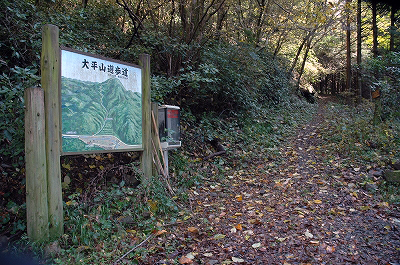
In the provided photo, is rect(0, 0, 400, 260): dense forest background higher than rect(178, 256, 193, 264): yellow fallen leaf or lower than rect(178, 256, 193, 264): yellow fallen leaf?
higher

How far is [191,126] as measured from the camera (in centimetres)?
840

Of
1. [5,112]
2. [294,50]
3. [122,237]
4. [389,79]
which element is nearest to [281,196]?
[122,237]

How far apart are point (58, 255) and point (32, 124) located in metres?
1.51

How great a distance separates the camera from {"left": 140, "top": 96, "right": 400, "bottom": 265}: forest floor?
3.56m

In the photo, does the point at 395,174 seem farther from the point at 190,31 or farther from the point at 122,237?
the point at 190,31

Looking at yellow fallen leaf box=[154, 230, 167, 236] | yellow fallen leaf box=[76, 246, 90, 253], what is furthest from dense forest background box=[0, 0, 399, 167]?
yellow fallen leaf box=[154, 230, 167, 236]

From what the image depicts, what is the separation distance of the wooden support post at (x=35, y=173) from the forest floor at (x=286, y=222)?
1261 mm

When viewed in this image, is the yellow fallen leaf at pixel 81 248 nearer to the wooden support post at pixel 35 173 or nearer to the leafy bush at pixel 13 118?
the wooden support post at pixel 35 173

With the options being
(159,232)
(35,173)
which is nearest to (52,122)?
(35,173)

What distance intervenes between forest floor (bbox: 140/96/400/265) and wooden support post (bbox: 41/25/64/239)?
118cm

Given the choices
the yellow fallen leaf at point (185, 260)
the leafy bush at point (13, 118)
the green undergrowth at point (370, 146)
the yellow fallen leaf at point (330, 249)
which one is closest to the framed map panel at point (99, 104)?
the leafy bush at point (13, 118)

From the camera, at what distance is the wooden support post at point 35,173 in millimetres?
3348

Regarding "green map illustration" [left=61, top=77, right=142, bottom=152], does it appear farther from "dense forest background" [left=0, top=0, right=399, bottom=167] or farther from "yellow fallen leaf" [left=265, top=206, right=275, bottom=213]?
"yellow fallen leaf" [left=265, top=206, right=275, bottom=213]

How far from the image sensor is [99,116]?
429 cm
